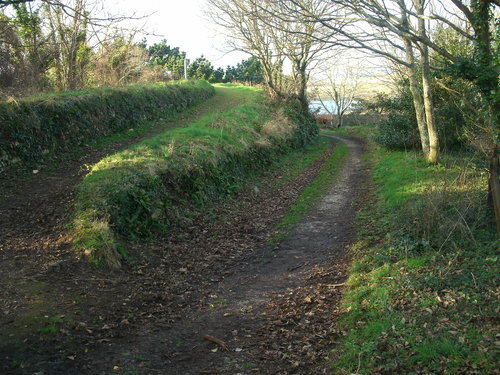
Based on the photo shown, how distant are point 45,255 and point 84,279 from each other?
0.97 m

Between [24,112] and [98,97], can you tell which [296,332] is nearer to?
[24,112]

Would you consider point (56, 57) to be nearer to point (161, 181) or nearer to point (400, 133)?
point (161, 181)

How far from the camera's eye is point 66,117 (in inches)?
507

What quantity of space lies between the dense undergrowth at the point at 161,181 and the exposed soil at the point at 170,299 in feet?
1.37

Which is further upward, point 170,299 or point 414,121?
point 414,121

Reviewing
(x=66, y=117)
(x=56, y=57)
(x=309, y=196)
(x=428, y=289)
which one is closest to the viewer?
(x=428, y=289)

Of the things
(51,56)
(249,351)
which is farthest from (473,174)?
(51,56)

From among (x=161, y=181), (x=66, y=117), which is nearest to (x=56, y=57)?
(x=66, y=117)

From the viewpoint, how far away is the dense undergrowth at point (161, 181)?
805cm

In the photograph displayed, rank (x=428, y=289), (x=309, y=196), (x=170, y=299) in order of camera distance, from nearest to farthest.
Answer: (x=428, y=289) < (x=170, y=299) < (x=309, y=196)

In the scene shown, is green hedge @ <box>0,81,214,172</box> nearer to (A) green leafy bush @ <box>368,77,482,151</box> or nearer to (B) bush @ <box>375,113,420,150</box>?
(B) bush @ <box>375,113,420,150</box>

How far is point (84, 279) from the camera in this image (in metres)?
6.90

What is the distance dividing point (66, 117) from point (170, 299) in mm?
8370

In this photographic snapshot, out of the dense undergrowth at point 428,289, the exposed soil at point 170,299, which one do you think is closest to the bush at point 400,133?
the dense undergrowth at point 428,289
